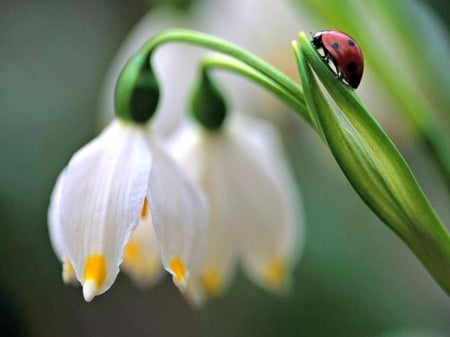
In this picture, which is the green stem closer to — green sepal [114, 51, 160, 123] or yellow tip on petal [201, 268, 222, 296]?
green sepal [114, 51, 160, 123]

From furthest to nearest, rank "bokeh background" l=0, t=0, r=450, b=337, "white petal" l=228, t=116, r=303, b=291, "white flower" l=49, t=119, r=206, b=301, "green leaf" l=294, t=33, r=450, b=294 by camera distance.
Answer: "bokeh background" l=0, t=0, r=450, b=337 → "white petal" l=228, t=116, r=303, b=291 → "white flower" l=49, t=119, r=206, b=301 → "green leaf" l=294, t=33, r=450, b=294

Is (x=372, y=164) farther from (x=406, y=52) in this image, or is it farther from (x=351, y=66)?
(x=406, y=52)

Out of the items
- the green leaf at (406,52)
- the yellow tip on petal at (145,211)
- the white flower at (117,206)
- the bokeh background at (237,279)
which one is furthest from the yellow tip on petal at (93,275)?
the bokeh background at (237,279)

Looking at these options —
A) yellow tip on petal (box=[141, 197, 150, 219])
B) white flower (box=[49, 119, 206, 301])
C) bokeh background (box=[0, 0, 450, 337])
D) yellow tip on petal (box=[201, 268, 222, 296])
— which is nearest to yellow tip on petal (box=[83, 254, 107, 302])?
white flower (box=[49, 119, 206, 301])

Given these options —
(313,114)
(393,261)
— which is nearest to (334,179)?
(393,261)

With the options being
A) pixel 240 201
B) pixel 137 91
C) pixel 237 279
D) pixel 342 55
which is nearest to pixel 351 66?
pixel 342 55

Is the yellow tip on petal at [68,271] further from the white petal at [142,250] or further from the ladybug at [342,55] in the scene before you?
the ladybug at [342,55]
